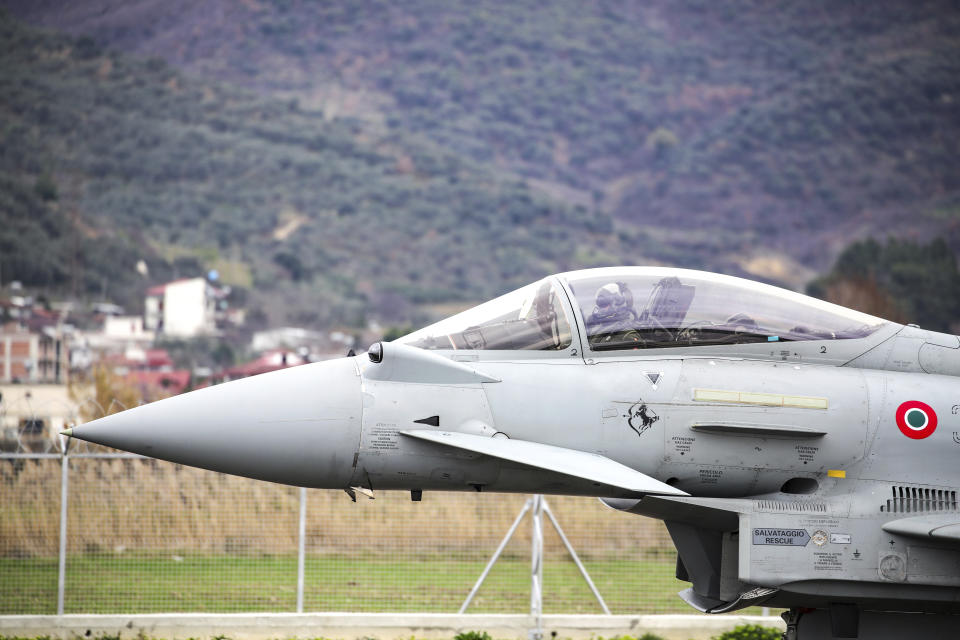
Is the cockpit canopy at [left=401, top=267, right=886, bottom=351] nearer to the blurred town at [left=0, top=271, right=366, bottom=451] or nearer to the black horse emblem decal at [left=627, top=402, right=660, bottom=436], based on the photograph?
the black horse emblem decal at [left=627, top=402, right=660, bottom=436]

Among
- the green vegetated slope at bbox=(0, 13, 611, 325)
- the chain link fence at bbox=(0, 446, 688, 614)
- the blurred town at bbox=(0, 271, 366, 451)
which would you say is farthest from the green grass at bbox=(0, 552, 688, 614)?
the green vegetated slope at bbox=(0, 13, 611, 325)

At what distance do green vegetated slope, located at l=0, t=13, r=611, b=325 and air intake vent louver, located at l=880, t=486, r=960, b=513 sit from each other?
76909mm

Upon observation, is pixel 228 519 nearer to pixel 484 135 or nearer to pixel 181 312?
pixel 181 312

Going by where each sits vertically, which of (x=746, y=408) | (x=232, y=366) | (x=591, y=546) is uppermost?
(x=232, y=366)

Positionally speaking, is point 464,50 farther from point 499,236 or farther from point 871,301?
point 871,301

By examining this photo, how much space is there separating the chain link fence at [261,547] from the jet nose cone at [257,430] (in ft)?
23.3

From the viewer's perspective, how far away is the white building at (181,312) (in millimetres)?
76125

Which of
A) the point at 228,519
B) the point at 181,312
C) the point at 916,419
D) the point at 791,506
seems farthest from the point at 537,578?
the point at 181,312

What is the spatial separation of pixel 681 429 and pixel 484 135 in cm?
12360

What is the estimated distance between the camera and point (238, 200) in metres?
103

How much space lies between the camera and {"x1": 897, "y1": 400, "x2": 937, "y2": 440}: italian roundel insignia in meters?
7.28

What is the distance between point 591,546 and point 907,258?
84.0 meters

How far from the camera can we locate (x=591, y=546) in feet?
49.5

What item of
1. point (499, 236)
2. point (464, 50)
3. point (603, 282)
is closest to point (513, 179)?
point (499, 236)
